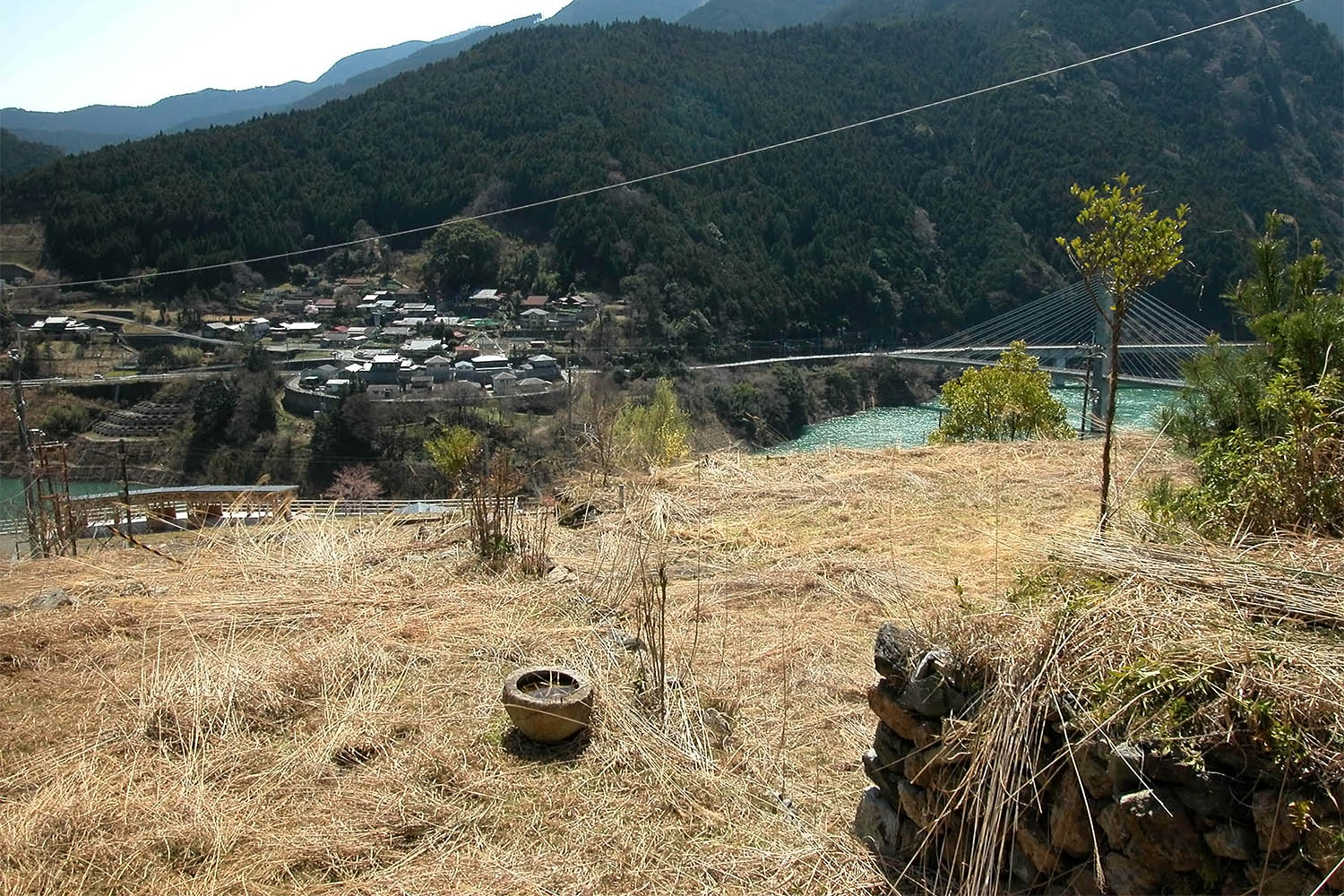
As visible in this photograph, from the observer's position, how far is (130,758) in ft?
11.3

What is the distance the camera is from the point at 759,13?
148 meters


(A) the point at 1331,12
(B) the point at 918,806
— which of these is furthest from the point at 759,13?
(B) the point at 918,806

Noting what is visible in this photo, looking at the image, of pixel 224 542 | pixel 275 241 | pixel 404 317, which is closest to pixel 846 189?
pixel 404 317

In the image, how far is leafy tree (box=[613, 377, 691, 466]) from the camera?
896 cm

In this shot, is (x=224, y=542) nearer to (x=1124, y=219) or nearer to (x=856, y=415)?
(x=1124, y=219)

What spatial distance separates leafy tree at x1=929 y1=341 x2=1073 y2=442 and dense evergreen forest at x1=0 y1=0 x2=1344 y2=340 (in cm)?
2736

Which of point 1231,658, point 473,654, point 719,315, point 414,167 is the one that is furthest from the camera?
point 414,167

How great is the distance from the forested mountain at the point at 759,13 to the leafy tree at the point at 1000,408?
139 m

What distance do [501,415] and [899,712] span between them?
28484mm

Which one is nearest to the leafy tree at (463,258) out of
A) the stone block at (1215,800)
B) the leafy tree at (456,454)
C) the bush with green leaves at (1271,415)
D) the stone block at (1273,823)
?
the leafy tree at (456,454)

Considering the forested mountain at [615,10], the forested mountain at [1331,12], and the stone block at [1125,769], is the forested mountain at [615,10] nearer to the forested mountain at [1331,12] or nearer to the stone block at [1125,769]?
the forested mountain at [1331,12]

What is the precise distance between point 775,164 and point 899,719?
59075 millimetres

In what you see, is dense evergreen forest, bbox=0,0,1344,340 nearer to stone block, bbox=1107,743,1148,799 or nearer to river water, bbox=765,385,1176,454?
river water, bbox=765,385,1176,454

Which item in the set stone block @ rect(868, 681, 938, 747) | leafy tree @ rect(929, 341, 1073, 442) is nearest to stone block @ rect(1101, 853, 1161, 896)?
stone block @ rect(868, 681, 938, 747)
